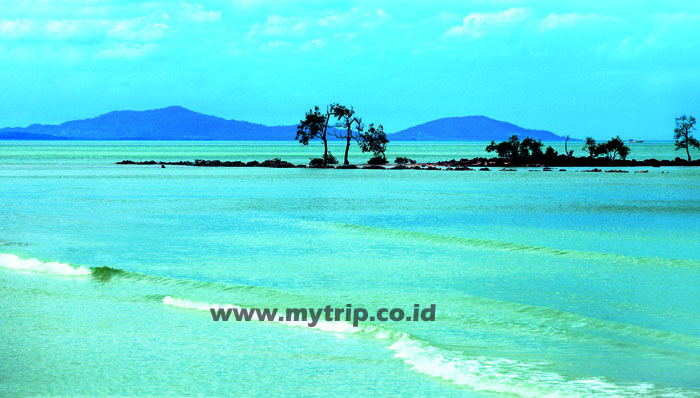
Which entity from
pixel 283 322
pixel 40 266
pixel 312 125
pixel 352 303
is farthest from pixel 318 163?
pixel 283 322

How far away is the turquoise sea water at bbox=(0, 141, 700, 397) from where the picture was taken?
31.8ft

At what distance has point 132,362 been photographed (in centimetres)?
1041

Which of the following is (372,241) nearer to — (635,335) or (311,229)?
(311,229)

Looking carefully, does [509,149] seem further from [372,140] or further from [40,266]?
[40,266]

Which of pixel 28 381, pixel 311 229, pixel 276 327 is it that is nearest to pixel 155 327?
pixel 276 327

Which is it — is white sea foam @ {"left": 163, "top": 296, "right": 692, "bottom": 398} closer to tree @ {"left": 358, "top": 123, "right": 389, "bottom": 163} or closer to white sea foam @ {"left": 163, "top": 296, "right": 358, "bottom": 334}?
white sea foam @ {"left": 163, "top": 296, "right": 358, "bottom": 334}

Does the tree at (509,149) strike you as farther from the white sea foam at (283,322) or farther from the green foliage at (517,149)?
the white sea foam at (283,322)

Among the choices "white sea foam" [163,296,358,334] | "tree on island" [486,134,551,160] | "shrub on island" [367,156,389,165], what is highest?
"tree on island" [486,134,551,160]

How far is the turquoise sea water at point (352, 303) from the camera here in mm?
9703

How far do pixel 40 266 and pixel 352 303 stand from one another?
851cm

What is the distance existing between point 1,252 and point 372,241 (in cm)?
1056

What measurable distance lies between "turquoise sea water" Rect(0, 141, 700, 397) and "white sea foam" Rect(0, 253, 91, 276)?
82 mm

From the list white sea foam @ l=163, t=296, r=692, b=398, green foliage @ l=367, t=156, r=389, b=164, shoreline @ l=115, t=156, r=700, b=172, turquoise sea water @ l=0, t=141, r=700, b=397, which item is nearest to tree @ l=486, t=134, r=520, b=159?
shoreline @ l=115, t=156, r=700, b=172

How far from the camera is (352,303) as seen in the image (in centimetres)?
1430
